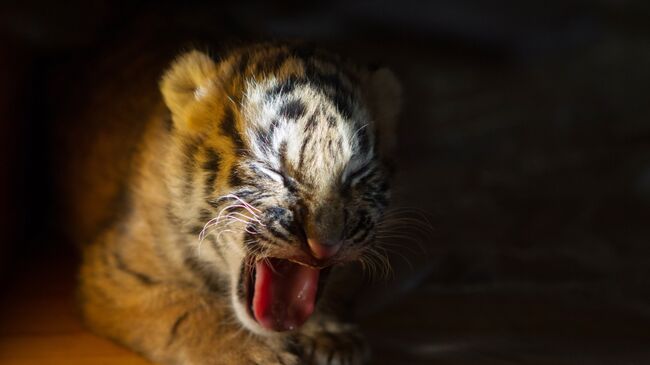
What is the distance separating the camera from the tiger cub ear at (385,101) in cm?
118

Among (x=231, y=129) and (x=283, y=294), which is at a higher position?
(x=231, y=129)

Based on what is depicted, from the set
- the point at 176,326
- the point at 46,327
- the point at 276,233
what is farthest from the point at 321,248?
the point at 46,327

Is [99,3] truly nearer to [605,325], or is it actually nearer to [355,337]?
[355,337]

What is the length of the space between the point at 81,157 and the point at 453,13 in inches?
29.7

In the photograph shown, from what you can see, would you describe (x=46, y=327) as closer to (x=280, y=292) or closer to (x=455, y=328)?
(x=280, y=292)

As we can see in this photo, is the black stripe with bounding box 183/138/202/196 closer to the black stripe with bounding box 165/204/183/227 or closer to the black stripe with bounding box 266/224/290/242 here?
the black stripe with bounding box 165/204/183/227

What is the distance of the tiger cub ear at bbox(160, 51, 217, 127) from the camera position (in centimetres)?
113

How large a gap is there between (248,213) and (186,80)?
0.22 metres

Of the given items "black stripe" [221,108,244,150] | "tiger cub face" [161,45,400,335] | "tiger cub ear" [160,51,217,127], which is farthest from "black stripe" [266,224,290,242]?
"tiger cub ear" [160,51,217,127]

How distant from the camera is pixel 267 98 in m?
1.05

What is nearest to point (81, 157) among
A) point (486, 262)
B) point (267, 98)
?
point (267, 98)

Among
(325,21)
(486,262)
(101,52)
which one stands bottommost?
(486,262)

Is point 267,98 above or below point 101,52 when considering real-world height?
below

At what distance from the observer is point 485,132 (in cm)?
168
